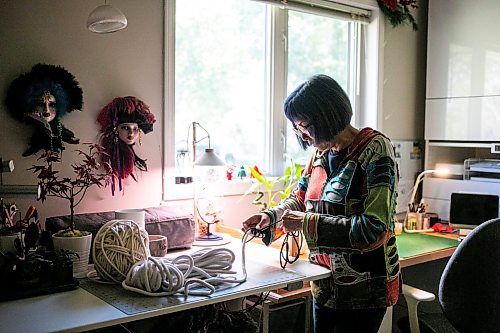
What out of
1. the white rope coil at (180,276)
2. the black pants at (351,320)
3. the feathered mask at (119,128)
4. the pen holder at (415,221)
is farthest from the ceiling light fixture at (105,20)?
the pen holder at (415,221)

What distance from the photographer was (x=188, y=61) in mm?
2613

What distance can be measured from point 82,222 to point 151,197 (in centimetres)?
48

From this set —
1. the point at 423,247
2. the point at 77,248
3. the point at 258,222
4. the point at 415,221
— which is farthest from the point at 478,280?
the point at 77,248

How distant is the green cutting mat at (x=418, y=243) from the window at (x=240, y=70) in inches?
26.5

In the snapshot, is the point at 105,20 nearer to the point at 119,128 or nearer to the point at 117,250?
the point at 119,128

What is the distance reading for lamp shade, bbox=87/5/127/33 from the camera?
6.53 feet

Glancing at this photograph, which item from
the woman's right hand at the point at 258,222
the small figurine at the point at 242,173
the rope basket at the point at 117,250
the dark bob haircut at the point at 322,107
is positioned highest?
the dark bob haircut at the point at 322,107

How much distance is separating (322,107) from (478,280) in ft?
2.74

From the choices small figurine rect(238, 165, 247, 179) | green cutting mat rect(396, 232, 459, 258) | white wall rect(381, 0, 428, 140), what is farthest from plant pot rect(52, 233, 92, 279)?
white wall rect(381, 0, 428, 140)

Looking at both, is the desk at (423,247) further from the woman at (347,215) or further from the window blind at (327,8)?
the window blind at (327,8)

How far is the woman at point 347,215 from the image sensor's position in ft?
5.59

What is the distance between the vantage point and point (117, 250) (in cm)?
176

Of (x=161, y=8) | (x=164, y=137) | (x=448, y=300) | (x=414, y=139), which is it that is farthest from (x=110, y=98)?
(x=414, y=139)

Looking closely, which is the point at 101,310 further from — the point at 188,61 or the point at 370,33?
the point at 370,33
